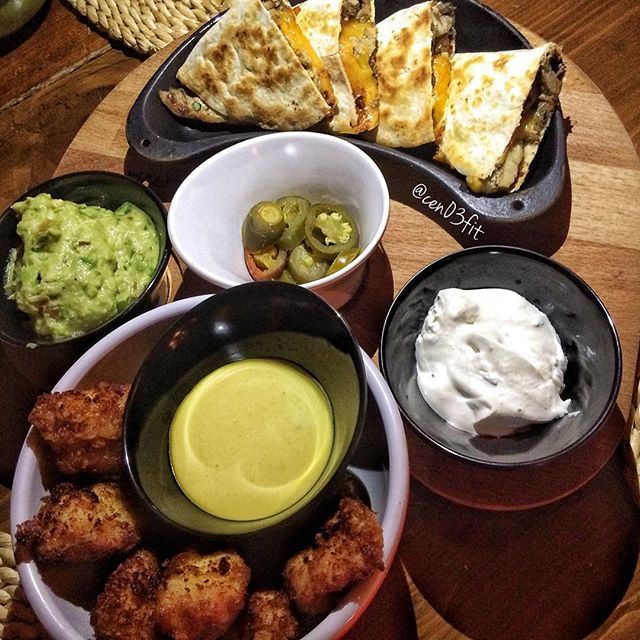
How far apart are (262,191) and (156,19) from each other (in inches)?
41.4

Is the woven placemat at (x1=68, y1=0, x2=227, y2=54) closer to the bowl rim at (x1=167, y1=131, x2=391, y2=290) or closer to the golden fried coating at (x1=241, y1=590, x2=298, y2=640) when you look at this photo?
the bowl rim at (x1=167, y1=131, x2=391, y2=290)

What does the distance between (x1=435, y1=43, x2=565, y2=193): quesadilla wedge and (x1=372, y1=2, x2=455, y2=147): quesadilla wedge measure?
0.27ft

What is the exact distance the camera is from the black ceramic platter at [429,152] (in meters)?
1.95

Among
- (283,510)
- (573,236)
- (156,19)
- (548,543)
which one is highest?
(156,19)

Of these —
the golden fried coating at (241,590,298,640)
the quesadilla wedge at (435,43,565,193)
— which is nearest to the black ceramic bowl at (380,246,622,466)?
the quesadilla wedge at (435,43,565,193)

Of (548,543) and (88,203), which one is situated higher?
(88,203)

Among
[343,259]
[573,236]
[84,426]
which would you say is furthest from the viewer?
[573,236]

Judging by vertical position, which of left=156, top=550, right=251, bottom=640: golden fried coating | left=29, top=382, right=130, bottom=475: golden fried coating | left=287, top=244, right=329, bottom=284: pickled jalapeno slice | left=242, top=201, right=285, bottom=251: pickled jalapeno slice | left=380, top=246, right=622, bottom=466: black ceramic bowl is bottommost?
left=380, top=246, right=622, bottom=466: black ceramic bowl

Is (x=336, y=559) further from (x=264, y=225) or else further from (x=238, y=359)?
(x=264, y=225)

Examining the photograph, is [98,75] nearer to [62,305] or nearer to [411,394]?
[62,305]

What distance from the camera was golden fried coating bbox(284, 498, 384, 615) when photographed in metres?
1.24

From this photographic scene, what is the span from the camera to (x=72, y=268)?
1874 millimetres

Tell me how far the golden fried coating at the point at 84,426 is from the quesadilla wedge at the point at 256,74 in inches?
45.9

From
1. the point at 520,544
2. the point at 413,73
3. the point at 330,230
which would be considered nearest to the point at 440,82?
the point at 413,73
